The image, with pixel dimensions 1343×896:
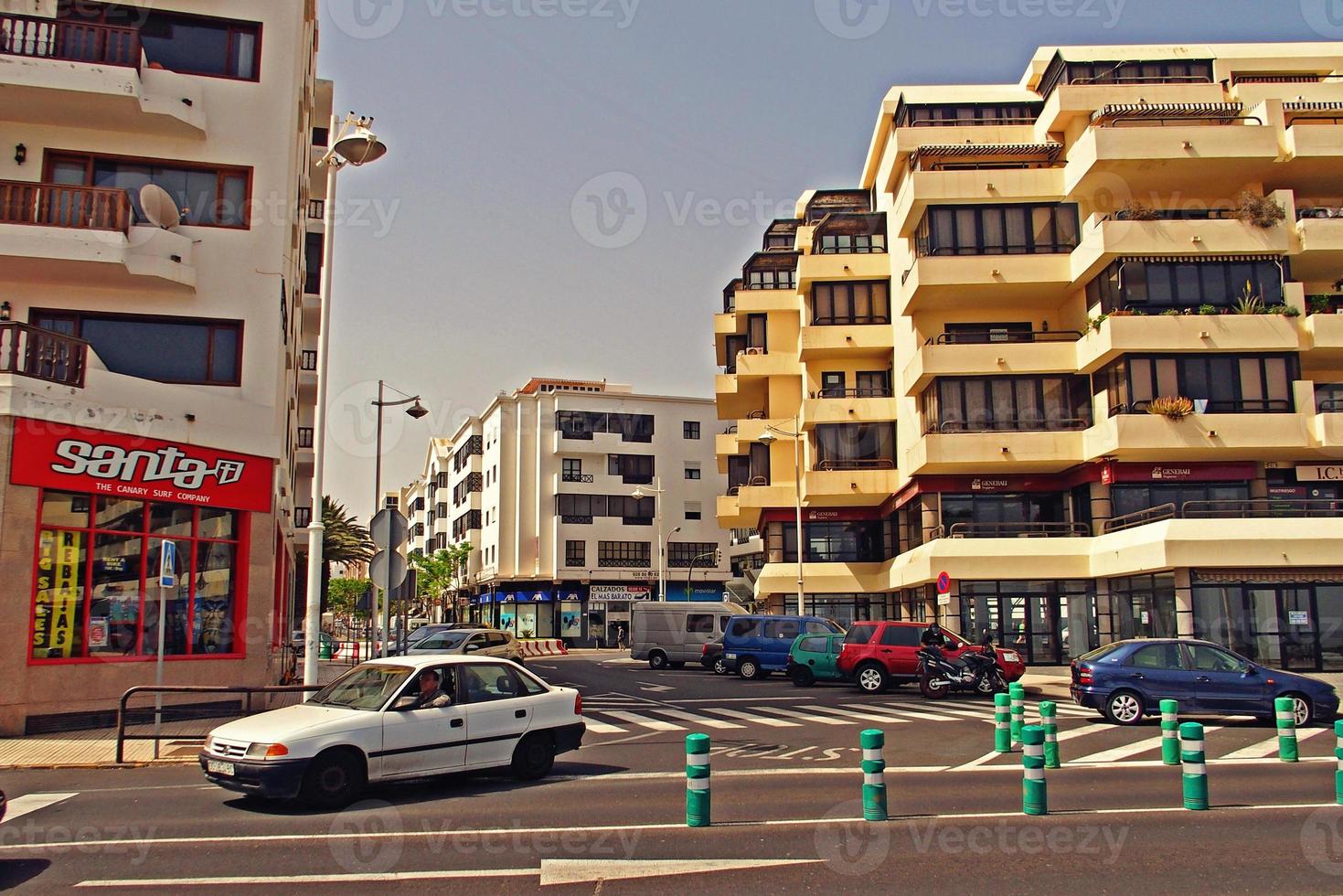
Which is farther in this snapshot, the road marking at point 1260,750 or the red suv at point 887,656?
the red suv at point 887,656

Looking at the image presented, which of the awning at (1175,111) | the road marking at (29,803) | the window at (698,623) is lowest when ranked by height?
the road marking at (29,803)

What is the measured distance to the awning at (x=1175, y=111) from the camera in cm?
3522

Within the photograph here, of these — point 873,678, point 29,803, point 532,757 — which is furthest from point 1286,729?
point 29,803

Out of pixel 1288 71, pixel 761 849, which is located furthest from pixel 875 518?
pixel 761 849

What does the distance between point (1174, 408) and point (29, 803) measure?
30.6 m

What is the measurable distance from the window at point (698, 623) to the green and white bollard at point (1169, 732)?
25586mm

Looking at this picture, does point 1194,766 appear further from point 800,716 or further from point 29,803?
point 29,803

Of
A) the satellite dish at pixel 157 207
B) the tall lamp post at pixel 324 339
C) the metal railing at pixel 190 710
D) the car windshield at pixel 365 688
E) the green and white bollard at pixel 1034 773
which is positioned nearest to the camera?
the green and white bollard at pixel 1034 773

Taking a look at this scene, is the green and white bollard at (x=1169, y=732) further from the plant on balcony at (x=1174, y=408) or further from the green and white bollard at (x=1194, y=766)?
the plant on balcony at (x=1174, y=408)

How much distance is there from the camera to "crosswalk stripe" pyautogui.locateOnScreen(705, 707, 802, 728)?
1927 cm

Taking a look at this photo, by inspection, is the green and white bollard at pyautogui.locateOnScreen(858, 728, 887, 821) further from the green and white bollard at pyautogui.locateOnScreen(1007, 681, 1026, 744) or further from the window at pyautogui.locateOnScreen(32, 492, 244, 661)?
the window at pyautogui.locateOnScreen(32, 492, 244, 661)

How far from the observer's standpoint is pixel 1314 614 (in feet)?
98.4

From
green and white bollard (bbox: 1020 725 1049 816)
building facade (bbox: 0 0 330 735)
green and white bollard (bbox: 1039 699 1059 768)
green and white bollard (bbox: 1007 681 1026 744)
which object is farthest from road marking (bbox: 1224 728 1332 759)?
building facade (bbox: 0 0 330 735)

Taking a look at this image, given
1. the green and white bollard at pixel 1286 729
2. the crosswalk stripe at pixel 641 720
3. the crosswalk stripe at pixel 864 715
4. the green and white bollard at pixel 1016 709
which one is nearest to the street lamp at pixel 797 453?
the crosswalk stripe at pixel 864 715
